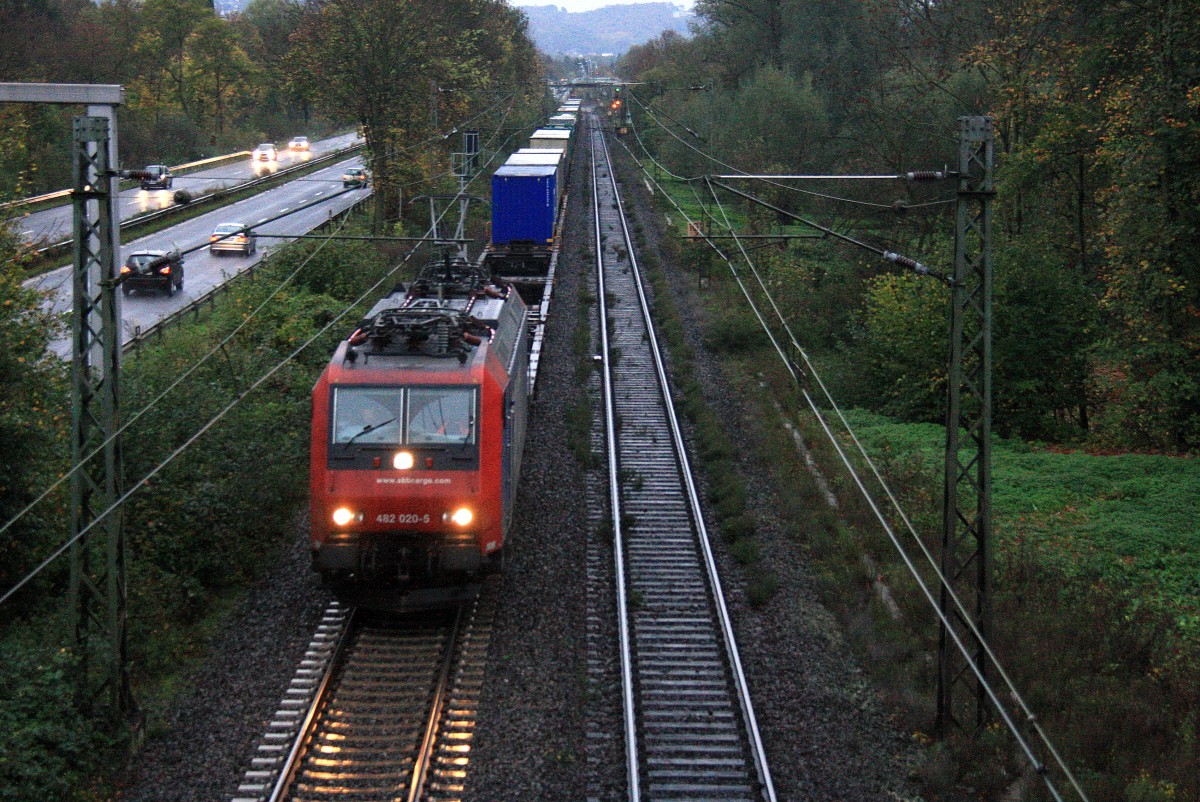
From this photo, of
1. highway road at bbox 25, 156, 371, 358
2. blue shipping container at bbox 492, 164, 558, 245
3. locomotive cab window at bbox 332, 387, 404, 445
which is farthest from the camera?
blue shipping container at bbox 492, 164, 558, 245

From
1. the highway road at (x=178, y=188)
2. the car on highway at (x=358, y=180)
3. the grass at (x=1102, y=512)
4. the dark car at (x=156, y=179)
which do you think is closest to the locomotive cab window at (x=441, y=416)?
the dark car at (x=156, y=179)

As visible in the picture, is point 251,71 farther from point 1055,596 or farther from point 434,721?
point 1055,596

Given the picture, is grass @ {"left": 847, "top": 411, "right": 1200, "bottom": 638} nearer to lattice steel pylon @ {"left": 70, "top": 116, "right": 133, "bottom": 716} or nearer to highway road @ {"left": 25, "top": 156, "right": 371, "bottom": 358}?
lattice steel pylon @ {"left": 70, "top": 116, "right": 133, "bottom": 716}

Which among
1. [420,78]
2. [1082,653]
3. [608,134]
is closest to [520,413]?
[1082,653]

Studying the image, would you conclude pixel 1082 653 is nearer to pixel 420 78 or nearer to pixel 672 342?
pixel 672 342

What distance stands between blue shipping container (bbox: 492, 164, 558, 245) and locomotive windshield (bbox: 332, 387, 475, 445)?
65.9 ft

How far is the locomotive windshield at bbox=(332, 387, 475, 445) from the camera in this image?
11.7 metres

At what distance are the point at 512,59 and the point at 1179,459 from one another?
6820 centimetres

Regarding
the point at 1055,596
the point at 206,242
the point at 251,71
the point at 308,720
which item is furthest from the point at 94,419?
the point at 251,71

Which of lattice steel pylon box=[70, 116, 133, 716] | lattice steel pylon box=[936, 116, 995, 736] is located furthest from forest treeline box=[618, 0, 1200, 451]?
lattice steel pylon box=[70, 116, 133, 716]

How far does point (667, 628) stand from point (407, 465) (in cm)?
352

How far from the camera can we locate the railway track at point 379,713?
927cm

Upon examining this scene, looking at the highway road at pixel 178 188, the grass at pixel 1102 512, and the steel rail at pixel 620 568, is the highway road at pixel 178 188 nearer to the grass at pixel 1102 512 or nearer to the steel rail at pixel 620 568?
the steel rail at pixel 620 568

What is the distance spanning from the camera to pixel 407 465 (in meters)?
11.6
